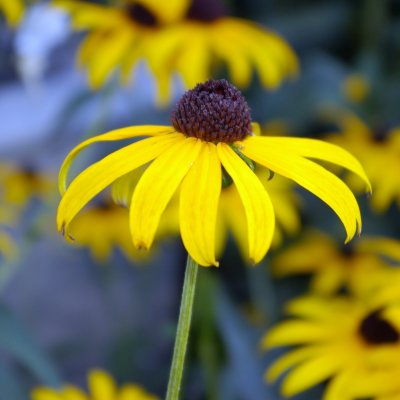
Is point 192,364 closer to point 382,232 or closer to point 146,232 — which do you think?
point 382,232

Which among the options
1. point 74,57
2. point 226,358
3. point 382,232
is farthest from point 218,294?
point 74,57

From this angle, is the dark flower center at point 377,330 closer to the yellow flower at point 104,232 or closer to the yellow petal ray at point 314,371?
the yellow petal ray at point 314,371

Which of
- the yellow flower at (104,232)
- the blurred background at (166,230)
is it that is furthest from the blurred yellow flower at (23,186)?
the yellow flower at (104,232)

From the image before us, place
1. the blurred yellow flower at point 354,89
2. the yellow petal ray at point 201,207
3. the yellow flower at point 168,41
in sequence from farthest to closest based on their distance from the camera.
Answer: the blurred yellow flower at point 354,89 → the yellow flower at point 168,41 → the yellow petal ray at point 201,207

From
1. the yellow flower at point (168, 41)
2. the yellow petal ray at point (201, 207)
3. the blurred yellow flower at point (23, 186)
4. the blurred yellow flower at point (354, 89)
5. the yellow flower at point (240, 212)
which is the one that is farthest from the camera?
the blurred yellow flower at point (354, 89)

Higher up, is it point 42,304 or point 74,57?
point 74,57

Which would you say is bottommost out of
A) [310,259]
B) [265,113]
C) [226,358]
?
[226,358]
